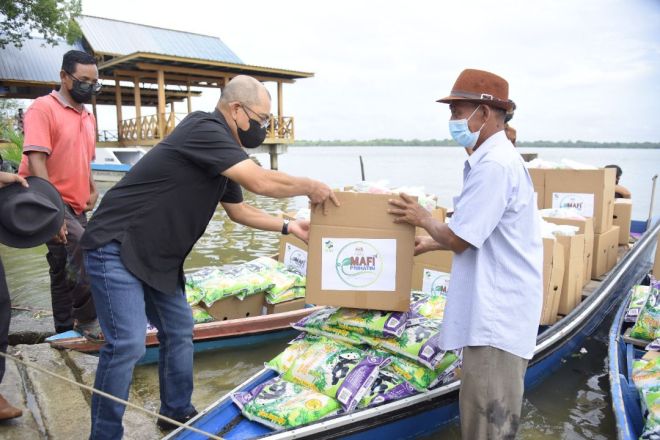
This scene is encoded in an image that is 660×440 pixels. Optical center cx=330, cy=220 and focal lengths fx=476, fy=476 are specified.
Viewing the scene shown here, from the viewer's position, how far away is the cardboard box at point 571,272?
4.05 meters

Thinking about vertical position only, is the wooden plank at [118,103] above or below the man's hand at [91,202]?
above

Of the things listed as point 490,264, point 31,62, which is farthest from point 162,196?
point 31,62

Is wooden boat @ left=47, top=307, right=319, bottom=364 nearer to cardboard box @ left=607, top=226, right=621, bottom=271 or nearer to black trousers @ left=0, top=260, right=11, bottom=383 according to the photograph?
black trousers @ left=0, top=260, right=11, bottom=383

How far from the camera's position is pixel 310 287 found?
2.70m

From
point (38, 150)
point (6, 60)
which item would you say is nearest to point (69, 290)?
point (38, 150)

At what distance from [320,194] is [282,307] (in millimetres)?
2416

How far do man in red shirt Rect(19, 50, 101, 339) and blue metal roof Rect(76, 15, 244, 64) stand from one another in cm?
1843

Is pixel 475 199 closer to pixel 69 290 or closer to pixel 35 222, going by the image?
pixel 35 222

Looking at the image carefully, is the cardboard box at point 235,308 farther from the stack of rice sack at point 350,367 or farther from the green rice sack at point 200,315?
the stack of rice sack at point 350,367

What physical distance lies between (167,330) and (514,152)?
6.74 feet

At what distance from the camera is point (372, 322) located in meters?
2.87

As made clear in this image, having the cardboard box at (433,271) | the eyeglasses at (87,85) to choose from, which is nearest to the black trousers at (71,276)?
the eyeglasses at (87,85)

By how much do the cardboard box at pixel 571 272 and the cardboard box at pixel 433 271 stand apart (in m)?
0.96

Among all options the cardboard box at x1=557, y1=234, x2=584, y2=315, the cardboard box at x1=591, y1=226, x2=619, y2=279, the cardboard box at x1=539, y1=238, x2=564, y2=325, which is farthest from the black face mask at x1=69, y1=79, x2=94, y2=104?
the cardboard box at x1=591, y1=226, x2=619, y2=279
